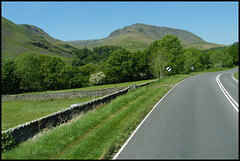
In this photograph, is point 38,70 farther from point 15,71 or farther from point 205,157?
point 205,157

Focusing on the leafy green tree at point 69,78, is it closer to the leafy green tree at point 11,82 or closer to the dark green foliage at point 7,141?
the leafy green tree at point 11,82

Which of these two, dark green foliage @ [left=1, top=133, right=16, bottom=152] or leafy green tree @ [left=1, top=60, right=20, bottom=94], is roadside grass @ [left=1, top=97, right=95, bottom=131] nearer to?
dark green foliage @ [left=1, top=133, right=16, bottom=152]

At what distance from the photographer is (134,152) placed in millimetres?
6695

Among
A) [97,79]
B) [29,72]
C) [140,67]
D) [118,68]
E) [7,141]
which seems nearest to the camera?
[7,141]

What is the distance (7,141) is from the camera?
825 cm

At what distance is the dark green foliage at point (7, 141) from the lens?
8.02 meters

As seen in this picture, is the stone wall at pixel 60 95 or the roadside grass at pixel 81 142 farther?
the stone wall at pixel 60 95

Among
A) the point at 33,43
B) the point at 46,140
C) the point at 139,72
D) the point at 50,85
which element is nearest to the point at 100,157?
the point at 46,140

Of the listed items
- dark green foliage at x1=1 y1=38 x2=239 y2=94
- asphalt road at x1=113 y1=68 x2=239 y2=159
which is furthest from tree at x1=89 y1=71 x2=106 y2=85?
asphalt road at x1=113 y1=68 x2=239 y2=159

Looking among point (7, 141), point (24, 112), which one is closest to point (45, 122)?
point (7, 141)

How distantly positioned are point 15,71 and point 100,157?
159ft

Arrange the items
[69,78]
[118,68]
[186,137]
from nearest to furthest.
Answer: [186,137] < [69,78] < [118,68]

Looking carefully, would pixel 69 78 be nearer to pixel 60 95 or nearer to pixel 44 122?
pixel 60 95

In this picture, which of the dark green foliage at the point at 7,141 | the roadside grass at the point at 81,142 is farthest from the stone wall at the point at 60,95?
the dark green foliage at the point at 7,141
